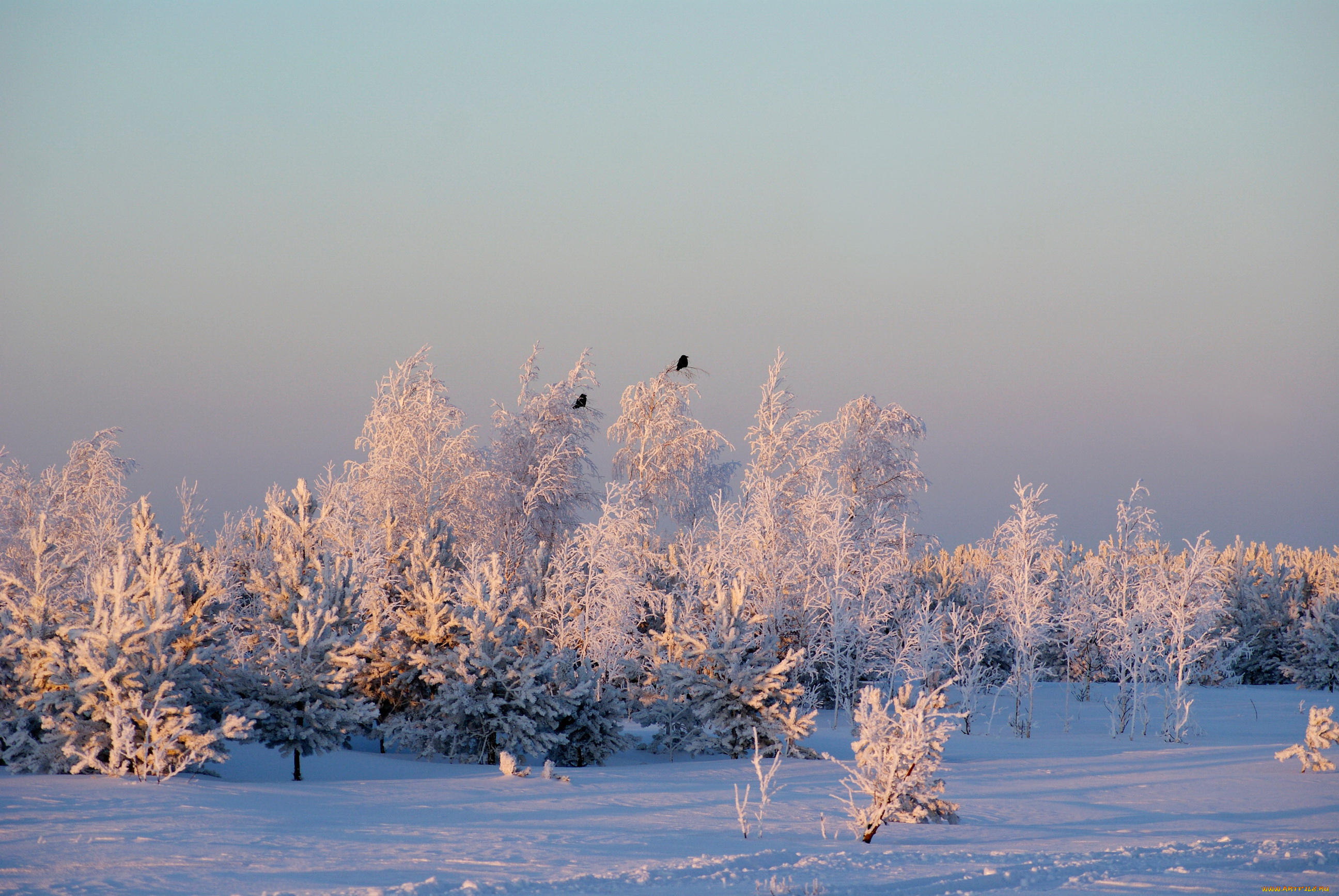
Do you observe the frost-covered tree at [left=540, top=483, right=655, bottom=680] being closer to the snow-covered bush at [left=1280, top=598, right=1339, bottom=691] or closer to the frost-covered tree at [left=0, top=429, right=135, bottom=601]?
the frost-covered tree at [left=0, top=429, right=135, bottom=601]

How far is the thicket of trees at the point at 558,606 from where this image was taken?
46.6ft

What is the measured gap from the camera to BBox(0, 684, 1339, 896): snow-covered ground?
29.3ft

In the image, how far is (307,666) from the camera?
15250mm

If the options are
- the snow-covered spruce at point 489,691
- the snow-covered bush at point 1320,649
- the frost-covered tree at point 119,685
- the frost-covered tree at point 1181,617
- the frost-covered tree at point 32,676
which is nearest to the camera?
the frost-covered tree at point 119,685

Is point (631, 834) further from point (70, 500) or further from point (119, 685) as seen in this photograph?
point (70, 500)

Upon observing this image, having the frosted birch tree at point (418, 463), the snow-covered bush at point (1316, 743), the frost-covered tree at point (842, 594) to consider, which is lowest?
the snow-covered bush at point (1316, 743)

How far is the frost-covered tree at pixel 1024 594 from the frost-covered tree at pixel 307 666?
15.8m

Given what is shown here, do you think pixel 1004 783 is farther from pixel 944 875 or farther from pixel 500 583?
pixel 500 583

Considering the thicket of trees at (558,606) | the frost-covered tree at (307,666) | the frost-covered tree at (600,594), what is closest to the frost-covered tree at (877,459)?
the thicket of trees at (558,606)

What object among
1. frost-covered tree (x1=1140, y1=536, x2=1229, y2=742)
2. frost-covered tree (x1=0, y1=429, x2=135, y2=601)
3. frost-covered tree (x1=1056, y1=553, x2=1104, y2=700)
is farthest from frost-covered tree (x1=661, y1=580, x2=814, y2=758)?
frost-covered tree (x1=0, y1=429, x2=135, y2=601)

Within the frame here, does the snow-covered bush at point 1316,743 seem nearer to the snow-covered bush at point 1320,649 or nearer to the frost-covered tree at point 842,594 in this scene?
the frost-covered tree at point 842,594

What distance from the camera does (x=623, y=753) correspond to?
806 inches

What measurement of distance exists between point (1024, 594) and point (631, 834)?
1648 centimetres

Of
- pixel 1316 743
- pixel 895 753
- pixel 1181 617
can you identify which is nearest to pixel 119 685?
pixel 895 753
